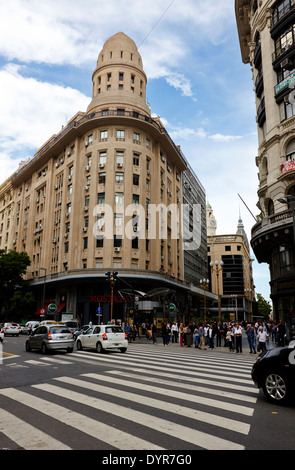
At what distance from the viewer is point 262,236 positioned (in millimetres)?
27359

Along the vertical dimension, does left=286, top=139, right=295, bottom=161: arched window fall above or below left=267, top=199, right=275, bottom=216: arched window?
above

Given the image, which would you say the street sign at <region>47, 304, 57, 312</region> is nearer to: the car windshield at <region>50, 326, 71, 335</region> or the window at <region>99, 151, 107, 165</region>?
the window at <region>99, 151, 107, 165</region>

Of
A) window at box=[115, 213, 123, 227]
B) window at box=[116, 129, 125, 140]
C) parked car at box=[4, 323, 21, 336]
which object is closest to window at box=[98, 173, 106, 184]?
window at box=[115, 213, 123, 227]

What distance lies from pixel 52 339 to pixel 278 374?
12.7 m

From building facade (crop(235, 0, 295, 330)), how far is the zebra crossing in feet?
57.4

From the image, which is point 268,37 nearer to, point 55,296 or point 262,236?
point 262,236

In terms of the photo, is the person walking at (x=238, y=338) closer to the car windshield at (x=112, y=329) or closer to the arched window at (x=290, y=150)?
the car windshield at (x=112, y=329)

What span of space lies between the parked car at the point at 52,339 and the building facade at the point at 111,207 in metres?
17.0

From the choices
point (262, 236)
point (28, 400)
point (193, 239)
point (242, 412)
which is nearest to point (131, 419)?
point (242, 412)

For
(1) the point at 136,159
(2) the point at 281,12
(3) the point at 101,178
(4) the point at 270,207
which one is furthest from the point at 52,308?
(2) the point at 281,12

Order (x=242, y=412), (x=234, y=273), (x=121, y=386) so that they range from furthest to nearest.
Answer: (x=234, y=273) < (x=121, y=386) < (x=242, y=412)

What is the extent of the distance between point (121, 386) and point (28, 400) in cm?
231

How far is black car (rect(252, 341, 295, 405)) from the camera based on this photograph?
6652 millimetres

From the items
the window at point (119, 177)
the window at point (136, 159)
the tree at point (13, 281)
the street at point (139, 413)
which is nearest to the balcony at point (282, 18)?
the window at point (136, 159)
